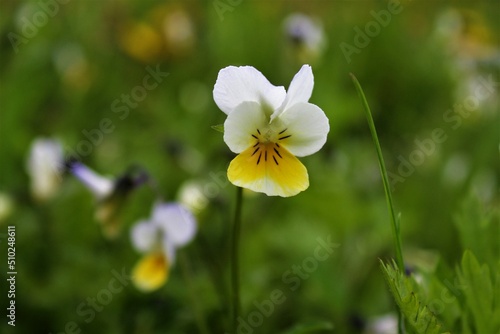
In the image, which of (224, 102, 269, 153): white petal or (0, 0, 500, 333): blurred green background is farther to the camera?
(0, 0, 500, 333): blurred green background

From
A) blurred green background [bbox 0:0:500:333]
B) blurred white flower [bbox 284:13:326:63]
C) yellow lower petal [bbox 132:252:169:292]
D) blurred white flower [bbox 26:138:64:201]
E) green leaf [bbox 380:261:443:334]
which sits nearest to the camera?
green leaf [bbox 380:261:443:334]

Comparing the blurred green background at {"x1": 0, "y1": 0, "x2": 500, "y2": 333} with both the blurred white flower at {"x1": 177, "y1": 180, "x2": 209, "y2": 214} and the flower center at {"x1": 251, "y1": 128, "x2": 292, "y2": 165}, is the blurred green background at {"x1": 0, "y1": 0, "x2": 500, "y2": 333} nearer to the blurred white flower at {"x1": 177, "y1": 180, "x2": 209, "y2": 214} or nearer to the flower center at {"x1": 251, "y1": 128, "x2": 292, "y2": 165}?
the blurred white flower at {"x1": 177, "y1": 180, "x2": 209, "y2": 214}

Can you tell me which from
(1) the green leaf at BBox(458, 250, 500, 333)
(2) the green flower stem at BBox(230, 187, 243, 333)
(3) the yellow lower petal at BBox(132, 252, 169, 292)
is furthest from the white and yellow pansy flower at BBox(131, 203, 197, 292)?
(1) the green leaf at BBox(458, 250, 500, 333)

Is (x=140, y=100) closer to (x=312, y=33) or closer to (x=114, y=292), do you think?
(x=312, y=33)

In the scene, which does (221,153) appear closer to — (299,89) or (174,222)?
(174,222)

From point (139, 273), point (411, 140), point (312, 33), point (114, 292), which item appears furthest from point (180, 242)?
point (411, 140)

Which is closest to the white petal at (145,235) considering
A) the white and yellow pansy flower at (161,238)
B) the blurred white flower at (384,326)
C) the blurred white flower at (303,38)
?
the white and yellow pansy flower at (161,238)
